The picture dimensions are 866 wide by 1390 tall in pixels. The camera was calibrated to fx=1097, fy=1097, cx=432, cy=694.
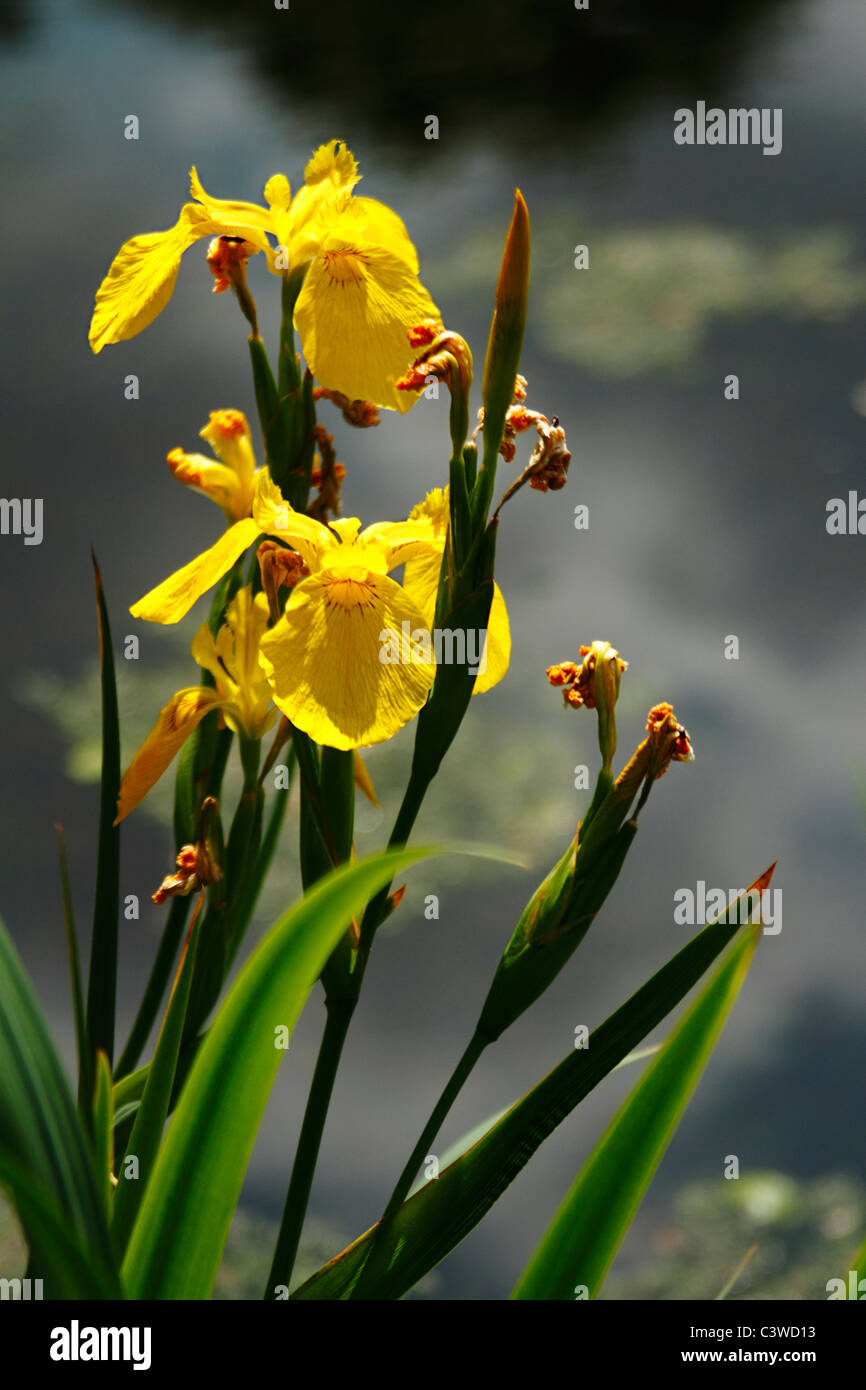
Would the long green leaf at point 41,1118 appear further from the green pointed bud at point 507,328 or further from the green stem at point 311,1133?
the green pointed bud at point 507,328

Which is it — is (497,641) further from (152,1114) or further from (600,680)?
(152,1114)

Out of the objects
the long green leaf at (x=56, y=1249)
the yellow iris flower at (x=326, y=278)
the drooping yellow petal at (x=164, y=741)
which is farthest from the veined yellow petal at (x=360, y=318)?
the long green leaf at (x=56, y=1249)

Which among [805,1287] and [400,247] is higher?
[400,247]

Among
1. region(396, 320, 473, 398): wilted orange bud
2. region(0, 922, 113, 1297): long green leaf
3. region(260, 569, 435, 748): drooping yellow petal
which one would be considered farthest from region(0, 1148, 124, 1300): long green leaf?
region(396, 320, 473, 398): wilted orange bud

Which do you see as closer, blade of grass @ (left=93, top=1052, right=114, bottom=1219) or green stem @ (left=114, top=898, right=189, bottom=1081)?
blade of grass @ (left=93, top=1052, right=114, bottom=1219)

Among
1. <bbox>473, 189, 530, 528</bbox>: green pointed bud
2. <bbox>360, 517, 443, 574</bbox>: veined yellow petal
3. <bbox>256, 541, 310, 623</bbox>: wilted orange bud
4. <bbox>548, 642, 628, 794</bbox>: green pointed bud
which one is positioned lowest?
<bbox>548, 642, 628, 794</bbox>: green pointed bud

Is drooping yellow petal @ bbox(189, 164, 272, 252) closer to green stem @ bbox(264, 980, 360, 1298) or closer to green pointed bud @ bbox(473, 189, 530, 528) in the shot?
green pointed bud @ bbox(473, 189, 530, 528)
